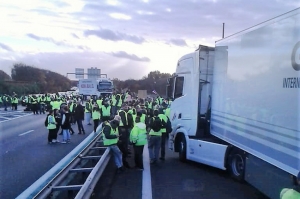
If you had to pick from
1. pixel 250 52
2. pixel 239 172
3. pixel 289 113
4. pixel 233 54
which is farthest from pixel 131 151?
pixel 289 113

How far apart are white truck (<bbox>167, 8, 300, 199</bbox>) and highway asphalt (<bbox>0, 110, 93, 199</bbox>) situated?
443 cm

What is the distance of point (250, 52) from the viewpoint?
24.9ft

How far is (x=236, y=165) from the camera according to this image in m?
9.13

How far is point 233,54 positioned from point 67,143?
9704 millimetres

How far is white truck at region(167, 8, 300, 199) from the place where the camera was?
5.88 m

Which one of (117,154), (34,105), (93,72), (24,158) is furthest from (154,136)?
(93,72)

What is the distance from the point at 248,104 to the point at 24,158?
26.5 ft

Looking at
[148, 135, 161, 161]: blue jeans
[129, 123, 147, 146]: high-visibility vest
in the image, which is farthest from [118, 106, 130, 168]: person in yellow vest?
[129, 123, 147, 146]: high-visibility vest

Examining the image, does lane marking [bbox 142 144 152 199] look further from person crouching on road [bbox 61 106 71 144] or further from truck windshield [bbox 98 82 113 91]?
truck windshield [bbox 98 82 113 91]

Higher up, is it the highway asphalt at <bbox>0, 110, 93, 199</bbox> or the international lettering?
the international lettering

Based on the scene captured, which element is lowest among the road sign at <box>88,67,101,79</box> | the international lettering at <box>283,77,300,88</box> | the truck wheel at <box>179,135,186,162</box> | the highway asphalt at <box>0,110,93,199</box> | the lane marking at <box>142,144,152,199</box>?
Answer: the highway asphalt at <box>0,110,93,199</box>

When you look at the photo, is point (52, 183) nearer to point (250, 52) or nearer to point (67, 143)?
point (250, 52)

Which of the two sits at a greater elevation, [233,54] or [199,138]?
[233,54]

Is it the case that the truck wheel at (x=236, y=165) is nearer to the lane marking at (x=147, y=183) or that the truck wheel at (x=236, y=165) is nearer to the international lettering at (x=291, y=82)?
the lane marking at (x=147, y=183)
